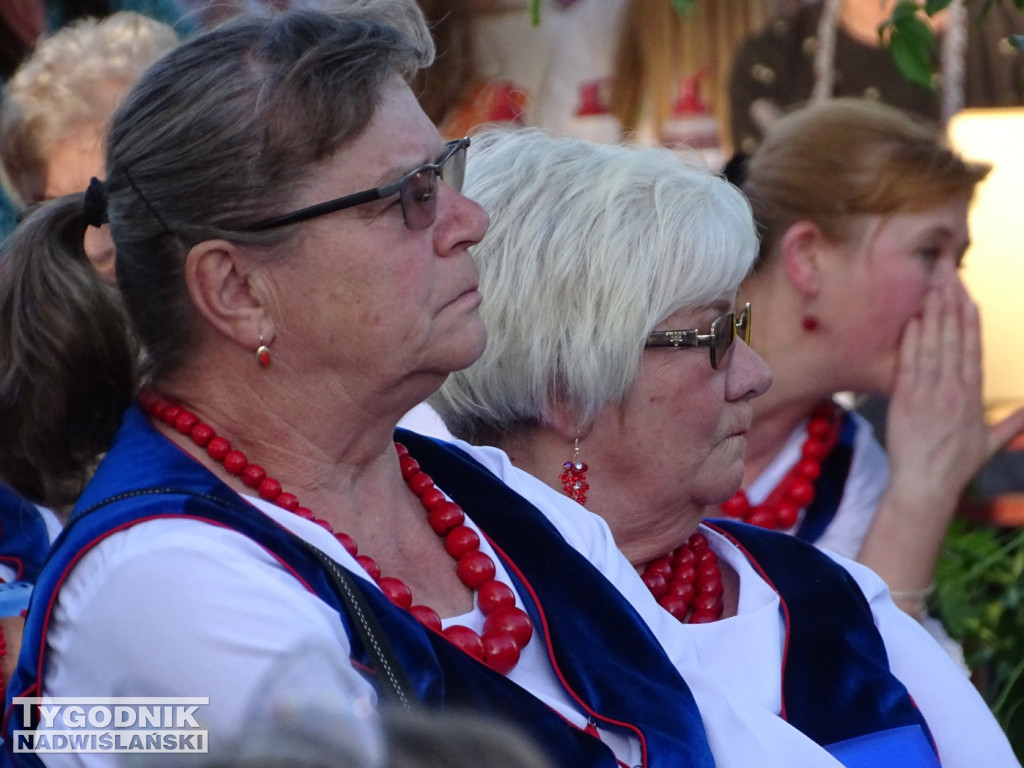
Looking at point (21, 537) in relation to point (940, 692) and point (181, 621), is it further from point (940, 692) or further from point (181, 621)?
point (940, 692)

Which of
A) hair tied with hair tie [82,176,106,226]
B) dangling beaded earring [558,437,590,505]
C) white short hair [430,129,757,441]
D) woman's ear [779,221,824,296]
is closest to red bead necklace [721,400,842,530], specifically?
woman's ear [779,221,824,296]

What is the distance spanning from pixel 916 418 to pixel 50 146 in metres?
1.99

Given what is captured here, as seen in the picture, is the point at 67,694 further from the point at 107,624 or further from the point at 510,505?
the point at 510,505

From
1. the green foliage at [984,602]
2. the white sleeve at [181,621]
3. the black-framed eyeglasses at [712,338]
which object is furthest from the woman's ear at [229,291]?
the green foliage at [984,602]

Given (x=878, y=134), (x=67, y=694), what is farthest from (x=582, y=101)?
(x=67, y=694)

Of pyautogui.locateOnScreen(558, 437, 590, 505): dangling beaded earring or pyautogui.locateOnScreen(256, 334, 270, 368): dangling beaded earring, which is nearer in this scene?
pyautogui.locateOnScreen(256, 334, 270, 368): dangling beaded earring

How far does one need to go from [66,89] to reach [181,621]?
2.00 metres

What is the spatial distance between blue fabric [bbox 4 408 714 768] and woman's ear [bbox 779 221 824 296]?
1424mm

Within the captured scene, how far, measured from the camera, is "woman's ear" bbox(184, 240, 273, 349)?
5.57ft

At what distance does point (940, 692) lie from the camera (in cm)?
213

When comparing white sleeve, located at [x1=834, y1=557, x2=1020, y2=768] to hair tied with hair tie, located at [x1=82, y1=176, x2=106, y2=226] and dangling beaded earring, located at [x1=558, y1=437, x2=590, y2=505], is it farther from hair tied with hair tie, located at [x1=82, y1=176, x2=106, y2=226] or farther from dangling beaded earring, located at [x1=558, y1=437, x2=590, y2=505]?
hair tied with hair tie, located at [x1=82, y1=176, x2=106, y2=226]

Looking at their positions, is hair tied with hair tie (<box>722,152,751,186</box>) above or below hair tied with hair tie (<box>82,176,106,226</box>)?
below

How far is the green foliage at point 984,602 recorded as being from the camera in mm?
3111

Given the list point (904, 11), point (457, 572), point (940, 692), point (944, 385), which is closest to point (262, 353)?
point (457, 572)
